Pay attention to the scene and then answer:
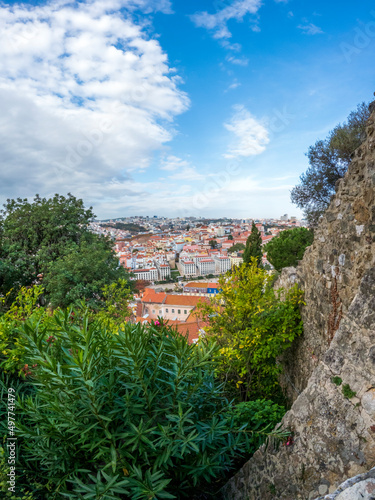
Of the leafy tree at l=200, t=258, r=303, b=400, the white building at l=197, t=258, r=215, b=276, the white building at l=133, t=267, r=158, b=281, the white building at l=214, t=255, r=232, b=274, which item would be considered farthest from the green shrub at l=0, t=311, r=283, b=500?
the white building at l=197, t=258, r=215, b=276

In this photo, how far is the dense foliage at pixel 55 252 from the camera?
9.21 m

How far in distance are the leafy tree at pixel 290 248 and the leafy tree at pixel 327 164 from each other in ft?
5.86

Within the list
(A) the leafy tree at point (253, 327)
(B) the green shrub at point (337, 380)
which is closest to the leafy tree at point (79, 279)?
(A) the leafy tree at point (253, 327)

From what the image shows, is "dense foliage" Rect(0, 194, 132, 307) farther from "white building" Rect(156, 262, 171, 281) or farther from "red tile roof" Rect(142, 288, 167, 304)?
"white building" Rect(156, 262, 171, 281)

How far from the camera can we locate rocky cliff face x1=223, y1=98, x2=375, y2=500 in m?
2.08

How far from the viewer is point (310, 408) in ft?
7.82

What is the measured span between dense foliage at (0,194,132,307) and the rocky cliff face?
7.30 metres

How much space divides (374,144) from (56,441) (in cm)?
429

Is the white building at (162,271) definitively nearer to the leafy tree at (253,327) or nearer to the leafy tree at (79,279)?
the leafy tree at (79,279)

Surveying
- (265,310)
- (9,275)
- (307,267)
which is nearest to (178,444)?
(265,310)

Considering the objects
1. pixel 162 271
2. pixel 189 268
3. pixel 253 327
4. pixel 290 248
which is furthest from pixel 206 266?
pixel 253 327

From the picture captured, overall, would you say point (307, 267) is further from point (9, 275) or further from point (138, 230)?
point (138, 230)

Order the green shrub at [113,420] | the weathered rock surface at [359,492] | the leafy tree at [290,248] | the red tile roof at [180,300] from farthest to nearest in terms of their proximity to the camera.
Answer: the red tile roof at [180,300] < the leafy tree at [290,248] < the green shrub at [113,420] < the weathered rock surface at [359,492]

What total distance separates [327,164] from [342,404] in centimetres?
1087
